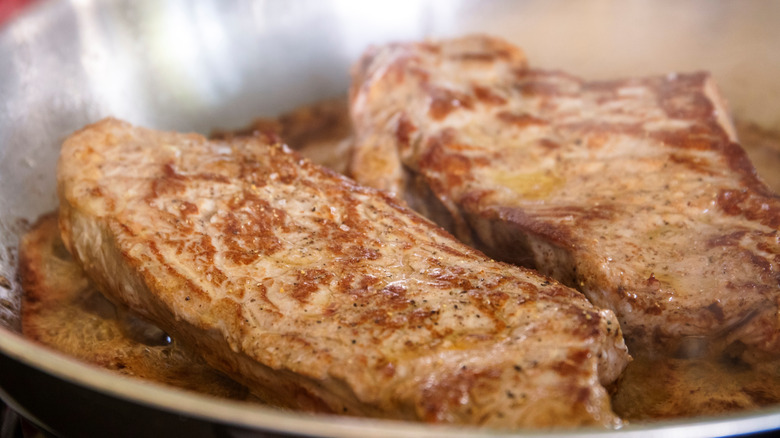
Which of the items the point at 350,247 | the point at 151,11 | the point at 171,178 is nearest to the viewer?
the point at 350,247

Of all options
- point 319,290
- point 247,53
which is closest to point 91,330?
point 319,290

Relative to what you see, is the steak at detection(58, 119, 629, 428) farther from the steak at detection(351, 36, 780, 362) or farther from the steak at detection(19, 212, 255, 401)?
the steak at detection(351, 36, 780, 362)

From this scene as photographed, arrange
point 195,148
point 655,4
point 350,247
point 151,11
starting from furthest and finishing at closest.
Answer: point 655,4 < point 151,11 < point 195,148 < point 350,247

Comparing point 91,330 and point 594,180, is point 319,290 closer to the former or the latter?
point 91,330

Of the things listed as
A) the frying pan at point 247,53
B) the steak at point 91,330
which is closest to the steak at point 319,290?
the steak at point 91,330

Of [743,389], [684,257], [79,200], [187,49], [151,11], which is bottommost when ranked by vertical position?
[743,389]

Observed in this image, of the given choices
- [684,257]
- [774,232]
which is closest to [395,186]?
[684,257]

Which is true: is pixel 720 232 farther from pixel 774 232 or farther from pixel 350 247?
pixel 350 247

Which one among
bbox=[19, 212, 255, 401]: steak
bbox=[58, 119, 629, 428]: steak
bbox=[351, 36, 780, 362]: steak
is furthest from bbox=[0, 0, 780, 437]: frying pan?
bbox=[351, 36, 780, 362]: steak

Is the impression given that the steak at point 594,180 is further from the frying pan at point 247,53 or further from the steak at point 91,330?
the steak at point 91,330
